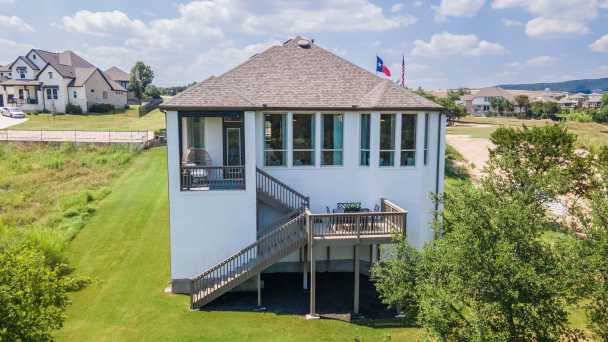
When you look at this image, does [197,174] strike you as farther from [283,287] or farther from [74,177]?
[74,177]

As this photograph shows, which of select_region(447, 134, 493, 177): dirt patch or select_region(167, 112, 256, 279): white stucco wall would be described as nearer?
select_region(167, 112, 256, 279): white stucco wall

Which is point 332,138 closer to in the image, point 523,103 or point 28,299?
point 28,299

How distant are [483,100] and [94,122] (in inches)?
4658

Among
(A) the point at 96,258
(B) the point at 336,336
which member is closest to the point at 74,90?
(A) the point at 96,258

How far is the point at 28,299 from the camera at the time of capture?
8.48 meters

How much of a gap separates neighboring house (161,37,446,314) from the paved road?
30.4m

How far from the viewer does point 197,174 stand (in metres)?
16.9

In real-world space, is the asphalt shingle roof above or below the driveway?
above

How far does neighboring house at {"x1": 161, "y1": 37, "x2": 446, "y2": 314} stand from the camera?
16.0 m

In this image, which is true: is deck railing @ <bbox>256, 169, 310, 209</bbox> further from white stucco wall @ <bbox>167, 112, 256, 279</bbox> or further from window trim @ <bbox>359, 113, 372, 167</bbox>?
window trim @ <bbox>359, 113, 372, 167</bbox>

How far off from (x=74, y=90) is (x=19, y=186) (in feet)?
126

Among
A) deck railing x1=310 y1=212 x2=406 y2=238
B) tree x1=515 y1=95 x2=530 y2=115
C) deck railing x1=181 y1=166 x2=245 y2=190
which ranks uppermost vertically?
tree x1=515 y1=95 x2=530 y2=115

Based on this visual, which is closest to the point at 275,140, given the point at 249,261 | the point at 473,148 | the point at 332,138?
the point at 332,138

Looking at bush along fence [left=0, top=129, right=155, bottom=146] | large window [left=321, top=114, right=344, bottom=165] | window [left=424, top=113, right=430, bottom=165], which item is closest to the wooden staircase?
large window [left=321, top=114, right=344, bottom=165]
